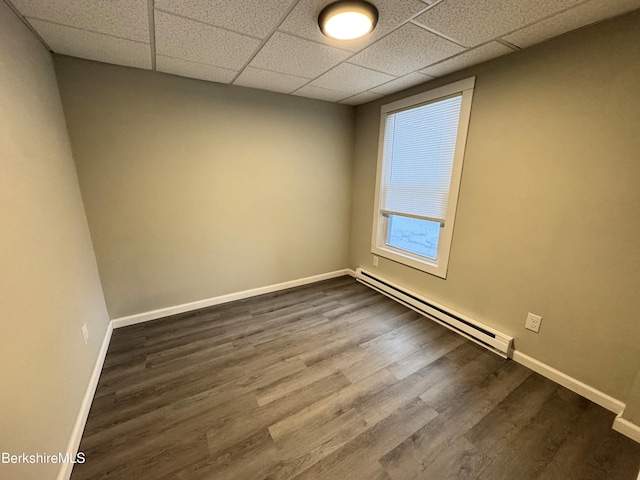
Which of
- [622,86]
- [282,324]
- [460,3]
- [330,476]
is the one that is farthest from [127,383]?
[622,86]

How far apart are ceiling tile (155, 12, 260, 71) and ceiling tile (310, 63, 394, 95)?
708mm

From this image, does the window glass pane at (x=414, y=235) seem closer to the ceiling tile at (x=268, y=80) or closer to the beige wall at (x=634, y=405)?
the beige wall at (x=634, y=405)

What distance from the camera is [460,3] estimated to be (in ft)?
4.29

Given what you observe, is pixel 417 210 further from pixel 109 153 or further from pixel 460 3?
pixel 109 153

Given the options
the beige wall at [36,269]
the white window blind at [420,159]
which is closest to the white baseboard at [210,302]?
the beige wall at [36,269]

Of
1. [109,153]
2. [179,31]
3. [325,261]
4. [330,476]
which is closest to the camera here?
[330,476]

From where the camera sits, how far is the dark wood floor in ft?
4.27

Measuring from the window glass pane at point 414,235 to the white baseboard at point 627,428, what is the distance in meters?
1.56

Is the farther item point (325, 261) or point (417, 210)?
point (325, 261)

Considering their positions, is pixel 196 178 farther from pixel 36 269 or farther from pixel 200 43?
pixel 36 269

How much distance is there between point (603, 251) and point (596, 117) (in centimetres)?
81

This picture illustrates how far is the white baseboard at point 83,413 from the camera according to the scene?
47.6 inches

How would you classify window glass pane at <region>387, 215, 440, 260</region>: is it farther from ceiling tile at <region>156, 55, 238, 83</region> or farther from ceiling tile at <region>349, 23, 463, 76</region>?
ceiling tile at <region>156, 55, 238, 83</region>

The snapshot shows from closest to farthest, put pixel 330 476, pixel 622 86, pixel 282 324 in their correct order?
pixel 330 476, pixel 622 86, pixel 282 324
